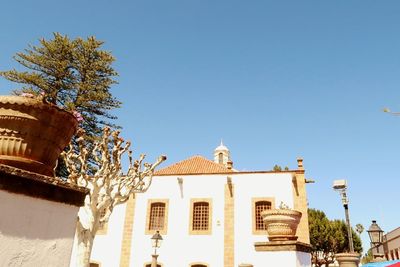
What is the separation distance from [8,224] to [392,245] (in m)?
25.5

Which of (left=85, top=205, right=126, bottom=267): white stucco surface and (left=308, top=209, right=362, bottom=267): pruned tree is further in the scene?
(left=308, top=209, right=362, bottom=267): pruned tree

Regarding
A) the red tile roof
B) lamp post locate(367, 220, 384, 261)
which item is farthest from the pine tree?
lamp post locate(367, 220, 384, 261)

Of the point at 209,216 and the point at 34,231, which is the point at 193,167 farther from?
the point at 34,231

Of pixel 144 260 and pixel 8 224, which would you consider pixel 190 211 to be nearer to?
pixel 144 260

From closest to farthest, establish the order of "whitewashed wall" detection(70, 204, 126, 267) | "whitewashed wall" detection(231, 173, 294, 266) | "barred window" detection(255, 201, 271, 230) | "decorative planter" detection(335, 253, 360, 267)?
"decorative planter" detection(335, 253, 360, 267)
"whitewashed wall" detection(231, 173, 294, 266)
"barred window" detection(255, 201, 271, 230)
"whitewashed wall" detection(70, 204, 126, 267)

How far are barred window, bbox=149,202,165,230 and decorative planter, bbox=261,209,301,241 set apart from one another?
14891mm

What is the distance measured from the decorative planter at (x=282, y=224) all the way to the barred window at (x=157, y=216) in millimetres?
14891

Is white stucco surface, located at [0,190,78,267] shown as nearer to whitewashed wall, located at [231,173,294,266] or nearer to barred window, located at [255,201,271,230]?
whitewashed wall, located at [231,173,294,266]

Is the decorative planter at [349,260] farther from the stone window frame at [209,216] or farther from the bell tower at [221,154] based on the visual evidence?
the bell tower at [221,154]

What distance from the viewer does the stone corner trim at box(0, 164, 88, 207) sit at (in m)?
1.95

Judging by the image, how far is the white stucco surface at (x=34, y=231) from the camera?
6.25ft

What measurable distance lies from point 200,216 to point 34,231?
1823 centimetres

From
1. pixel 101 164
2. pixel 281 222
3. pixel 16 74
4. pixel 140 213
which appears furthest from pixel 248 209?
pixel 16 74

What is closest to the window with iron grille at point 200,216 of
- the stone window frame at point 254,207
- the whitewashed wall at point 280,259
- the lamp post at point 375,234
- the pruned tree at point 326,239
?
the stone window frame at point 254,207
